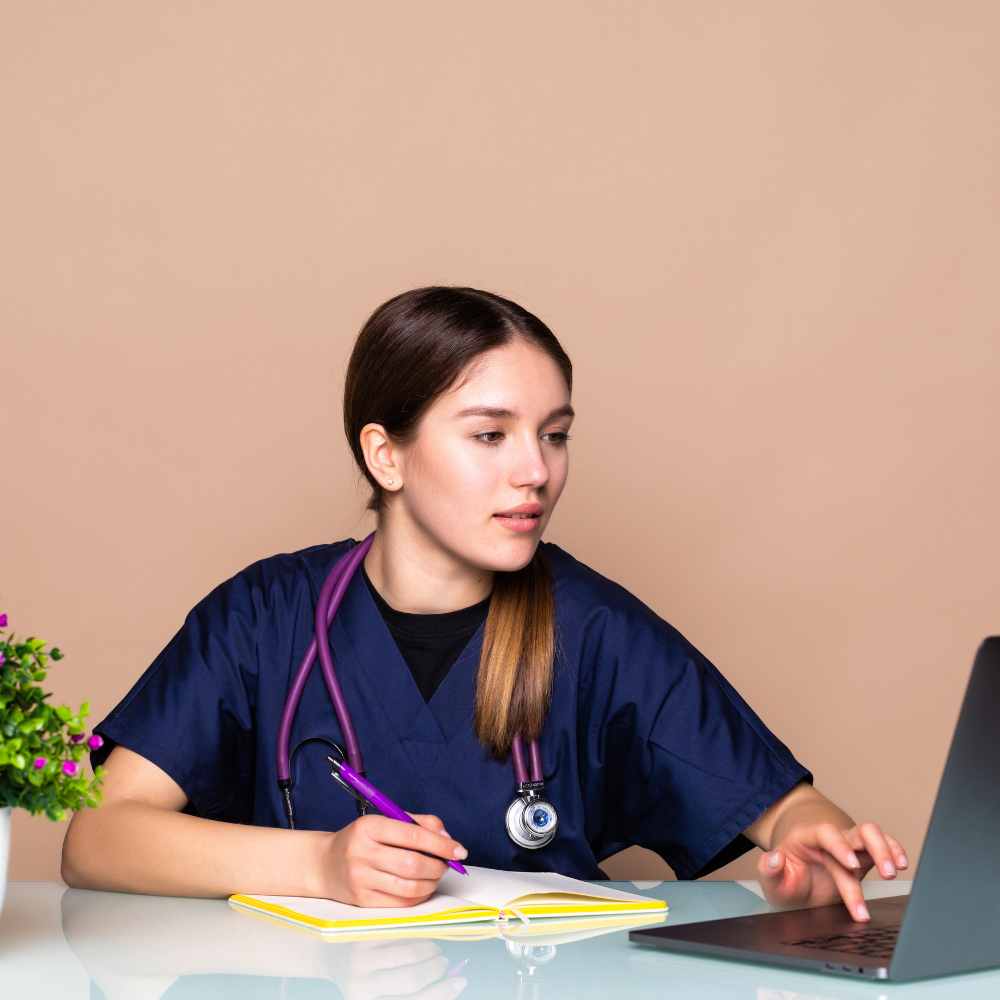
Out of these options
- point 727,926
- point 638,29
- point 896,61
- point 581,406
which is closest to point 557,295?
point 581,406

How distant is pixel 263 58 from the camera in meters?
2.86

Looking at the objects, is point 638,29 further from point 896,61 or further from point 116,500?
point 116,500

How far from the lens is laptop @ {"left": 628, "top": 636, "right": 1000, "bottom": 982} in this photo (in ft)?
3.14

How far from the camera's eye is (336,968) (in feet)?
3.71

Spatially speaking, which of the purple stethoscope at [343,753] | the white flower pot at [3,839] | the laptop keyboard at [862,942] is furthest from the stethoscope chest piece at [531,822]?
the white flower pot at [3,839]

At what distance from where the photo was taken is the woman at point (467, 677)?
1.74 meters

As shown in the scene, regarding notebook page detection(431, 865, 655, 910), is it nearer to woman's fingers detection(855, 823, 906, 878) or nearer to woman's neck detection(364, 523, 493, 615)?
woman's fingers detection(855, 823, 906, 878)

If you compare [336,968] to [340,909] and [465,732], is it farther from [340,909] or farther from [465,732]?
[465,732]

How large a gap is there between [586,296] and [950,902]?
6.61 ft

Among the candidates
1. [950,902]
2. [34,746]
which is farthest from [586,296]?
[950,902]

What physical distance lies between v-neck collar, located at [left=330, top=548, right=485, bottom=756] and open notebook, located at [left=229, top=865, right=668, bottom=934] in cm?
34

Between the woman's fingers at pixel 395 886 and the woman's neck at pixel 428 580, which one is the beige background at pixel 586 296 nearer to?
the woman's neck at pixel 428 580

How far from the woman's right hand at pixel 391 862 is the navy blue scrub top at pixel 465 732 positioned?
39 centimetres

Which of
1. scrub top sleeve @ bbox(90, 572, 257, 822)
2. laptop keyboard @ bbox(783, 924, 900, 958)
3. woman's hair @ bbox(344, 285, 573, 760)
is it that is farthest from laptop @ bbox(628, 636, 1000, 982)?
scrub top sleeve @ bbox(90, 572, 257, 822)
